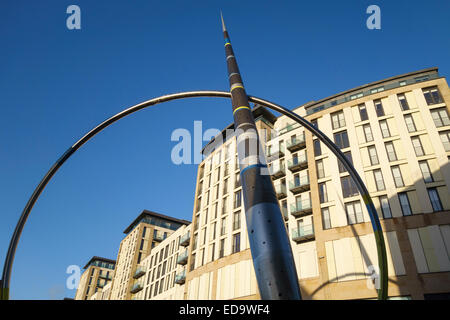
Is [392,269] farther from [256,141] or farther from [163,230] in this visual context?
[163,230]

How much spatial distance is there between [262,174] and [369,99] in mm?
39921

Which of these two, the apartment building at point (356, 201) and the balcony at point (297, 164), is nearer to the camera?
the apartment building at point (356, 201)

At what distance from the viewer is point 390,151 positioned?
38.0 metres

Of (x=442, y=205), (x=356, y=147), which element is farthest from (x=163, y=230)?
(x=442, y=205)

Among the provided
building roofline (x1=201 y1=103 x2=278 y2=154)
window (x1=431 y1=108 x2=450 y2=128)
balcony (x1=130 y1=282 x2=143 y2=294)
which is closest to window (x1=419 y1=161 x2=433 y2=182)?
window (x1=431 y1=108 x2=450 y2=128)

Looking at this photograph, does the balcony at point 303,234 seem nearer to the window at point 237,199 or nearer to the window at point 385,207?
the window at point 385,207

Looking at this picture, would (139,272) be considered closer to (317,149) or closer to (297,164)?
(297,164)

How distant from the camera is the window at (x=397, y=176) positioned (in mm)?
35472

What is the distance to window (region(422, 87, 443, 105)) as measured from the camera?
3841 cm

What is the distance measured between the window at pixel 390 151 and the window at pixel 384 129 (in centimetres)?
129

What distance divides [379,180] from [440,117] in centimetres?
1085

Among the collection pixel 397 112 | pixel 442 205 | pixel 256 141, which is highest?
pixel 397 112

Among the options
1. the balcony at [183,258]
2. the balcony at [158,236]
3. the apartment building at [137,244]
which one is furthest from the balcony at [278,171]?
the balcony at [158,236]
